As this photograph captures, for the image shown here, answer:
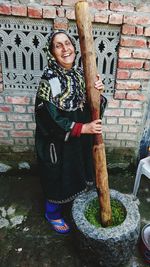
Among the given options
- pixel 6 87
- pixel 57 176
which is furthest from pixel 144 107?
pixel 6 87

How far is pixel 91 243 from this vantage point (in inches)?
96.1

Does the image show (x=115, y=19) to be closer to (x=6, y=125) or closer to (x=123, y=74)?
(x=123, y=74)

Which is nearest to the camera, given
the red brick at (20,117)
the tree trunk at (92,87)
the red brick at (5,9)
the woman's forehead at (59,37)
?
the tree trunk at (92,87)

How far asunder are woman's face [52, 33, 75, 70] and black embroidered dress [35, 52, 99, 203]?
0.05 m

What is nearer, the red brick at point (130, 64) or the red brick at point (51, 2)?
the red brick at point (51, 2)

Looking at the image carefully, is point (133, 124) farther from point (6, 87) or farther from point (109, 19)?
point (6, 87)

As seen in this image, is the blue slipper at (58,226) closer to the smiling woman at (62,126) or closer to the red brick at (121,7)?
the smiling woman at (62,126)

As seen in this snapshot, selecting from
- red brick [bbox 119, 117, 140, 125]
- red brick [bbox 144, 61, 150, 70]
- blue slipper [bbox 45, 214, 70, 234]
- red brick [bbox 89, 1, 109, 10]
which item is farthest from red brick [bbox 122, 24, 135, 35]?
blue slipper [bbox 45, 214, 70, 234]

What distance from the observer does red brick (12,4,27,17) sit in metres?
2.72

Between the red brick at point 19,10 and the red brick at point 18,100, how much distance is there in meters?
0.82

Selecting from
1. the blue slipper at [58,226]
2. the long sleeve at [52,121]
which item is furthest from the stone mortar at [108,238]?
the long sleeve at [52,121]

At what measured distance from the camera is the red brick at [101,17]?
9.11ft

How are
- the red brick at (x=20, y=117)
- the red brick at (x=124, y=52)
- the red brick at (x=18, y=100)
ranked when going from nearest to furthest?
the red brick at (x=124, y=52)
the red brick at (x=18, y=100)
the red brick at (x=20, y=117)

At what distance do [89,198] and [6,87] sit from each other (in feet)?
4.58
